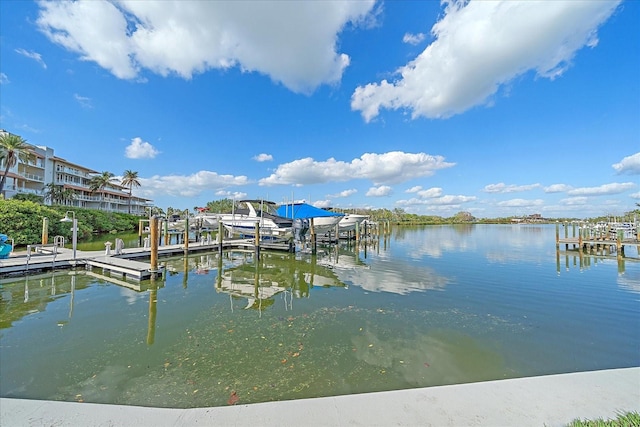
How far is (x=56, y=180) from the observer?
149 feet

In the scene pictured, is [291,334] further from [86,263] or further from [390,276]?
[86,263]

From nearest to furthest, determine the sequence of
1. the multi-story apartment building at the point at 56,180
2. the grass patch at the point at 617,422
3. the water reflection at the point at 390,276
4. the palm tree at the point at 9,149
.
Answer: the grass patch at the point at 617,422, the water reflection at the point at 390,276, the palm tree at the point at 9,149, the multi-story apartment building at the point at 56,180

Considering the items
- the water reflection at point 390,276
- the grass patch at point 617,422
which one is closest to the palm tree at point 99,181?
the water reflection at point 390,276

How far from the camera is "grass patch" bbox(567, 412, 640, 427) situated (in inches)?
99.6

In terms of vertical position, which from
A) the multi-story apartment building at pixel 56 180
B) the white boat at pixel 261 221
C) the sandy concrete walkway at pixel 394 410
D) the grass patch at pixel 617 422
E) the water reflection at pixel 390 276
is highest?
the multi-story apartment building at pixel 56 180

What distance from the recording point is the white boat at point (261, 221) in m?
20.7

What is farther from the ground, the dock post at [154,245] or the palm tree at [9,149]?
the palm tree at [9,149]

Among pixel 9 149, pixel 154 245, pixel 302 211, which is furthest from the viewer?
pixel 9 149

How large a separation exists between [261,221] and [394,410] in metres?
19.4

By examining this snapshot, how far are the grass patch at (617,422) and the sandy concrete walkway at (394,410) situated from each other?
14cm

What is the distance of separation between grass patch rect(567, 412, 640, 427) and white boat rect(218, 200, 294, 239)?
18.1 meters

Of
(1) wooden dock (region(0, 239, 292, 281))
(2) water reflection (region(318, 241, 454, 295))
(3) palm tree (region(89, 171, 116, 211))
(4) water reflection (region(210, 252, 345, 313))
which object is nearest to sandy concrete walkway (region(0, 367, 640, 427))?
(4) water reflection (region(210, 252, 345, 313))

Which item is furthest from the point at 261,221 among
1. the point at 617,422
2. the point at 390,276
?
the point at 617,422

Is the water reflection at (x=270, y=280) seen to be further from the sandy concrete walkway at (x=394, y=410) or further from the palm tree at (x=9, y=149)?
the palm tree at (x=9, y=149)
